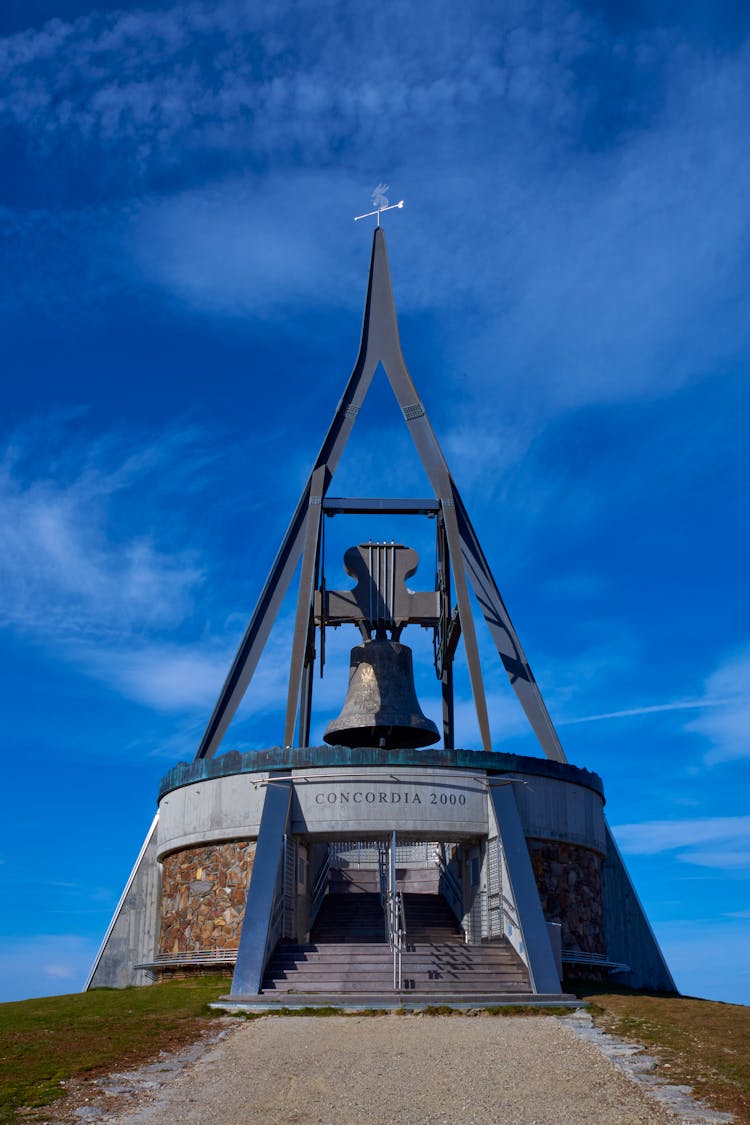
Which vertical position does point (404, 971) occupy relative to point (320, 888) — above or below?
below

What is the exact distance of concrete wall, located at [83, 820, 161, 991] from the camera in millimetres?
25172

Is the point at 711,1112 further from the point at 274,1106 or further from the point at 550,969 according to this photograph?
the point at 550,969

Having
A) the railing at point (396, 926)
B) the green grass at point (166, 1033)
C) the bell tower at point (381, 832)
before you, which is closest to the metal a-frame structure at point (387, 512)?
the bell tower at point (381, 832)

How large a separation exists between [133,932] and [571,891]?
10.5 meters

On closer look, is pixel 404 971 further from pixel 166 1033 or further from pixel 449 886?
pixel 449 886

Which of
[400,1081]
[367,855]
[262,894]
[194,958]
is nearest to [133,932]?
[194,958]

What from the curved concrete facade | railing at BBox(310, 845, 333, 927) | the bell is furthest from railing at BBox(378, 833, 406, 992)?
the bell

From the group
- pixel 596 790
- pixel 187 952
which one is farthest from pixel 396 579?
pixel 187 952

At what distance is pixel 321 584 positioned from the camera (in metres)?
30.3

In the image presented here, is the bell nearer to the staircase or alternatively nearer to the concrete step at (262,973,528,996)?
the staircase

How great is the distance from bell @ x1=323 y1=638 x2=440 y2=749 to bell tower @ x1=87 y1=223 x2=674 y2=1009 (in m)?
0.05

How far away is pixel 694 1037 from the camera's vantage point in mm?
14195

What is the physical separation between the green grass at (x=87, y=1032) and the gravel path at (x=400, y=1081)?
3.34 feet

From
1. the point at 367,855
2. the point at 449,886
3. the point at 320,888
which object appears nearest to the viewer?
the point at 449,886
